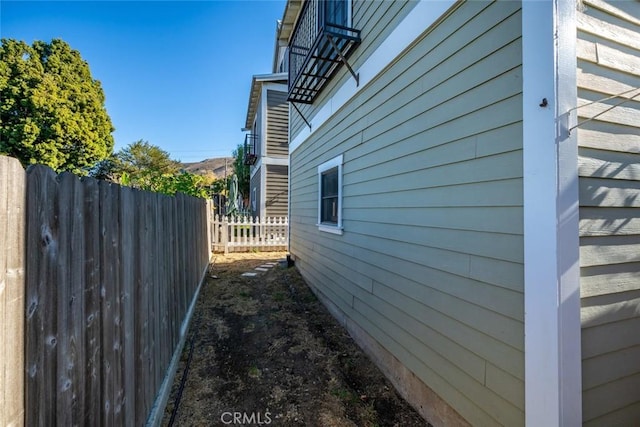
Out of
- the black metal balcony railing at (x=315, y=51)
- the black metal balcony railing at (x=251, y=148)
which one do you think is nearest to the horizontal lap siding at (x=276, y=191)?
the black metal balcony railing at (x=251, y=148)

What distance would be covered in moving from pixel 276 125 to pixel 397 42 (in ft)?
30.4

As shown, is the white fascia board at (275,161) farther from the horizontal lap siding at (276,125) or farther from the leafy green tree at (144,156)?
the leafy green tree at (144,156)

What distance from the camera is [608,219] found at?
64.1 inches

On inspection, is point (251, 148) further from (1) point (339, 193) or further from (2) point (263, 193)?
(1) point (339, 193)

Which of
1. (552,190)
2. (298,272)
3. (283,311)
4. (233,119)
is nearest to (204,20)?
(298,272)

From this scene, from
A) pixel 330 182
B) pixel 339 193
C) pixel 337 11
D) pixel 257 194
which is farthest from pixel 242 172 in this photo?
pixel 339 193

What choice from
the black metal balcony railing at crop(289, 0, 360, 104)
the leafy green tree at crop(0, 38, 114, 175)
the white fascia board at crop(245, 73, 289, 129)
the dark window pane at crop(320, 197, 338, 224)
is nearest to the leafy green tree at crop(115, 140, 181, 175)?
the leafy green tree at crop(0, 38, 114, 175)

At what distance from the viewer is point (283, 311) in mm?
4746

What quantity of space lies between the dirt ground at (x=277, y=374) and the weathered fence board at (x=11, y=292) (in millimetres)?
1800

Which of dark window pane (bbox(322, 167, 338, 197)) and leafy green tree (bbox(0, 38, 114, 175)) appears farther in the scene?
leafy green tree (bbox(0, 38, 114, 175))

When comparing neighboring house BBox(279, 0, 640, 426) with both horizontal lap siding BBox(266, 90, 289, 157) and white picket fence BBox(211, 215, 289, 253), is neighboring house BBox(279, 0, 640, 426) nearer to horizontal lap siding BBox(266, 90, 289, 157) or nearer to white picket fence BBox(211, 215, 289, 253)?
white picket fence BBox(211, 215, 289, 253)

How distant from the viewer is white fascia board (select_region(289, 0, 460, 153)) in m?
2.34

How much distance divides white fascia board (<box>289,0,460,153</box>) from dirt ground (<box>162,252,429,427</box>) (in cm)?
314

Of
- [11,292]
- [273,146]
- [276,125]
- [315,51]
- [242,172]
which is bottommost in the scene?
[11,292]
